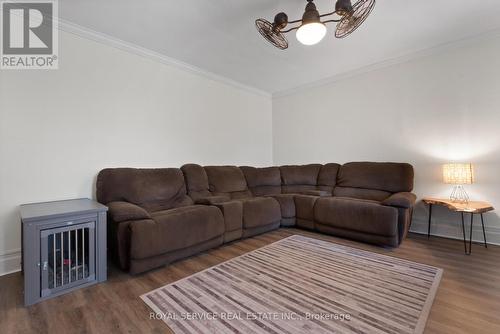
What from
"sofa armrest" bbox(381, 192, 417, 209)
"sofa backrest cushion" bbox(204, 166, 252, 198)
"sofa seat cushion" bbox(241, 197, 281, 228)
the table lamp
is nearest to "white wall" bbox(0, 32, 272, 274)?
"sofa backrest cushion" bbox(204, 166, 252, 198)

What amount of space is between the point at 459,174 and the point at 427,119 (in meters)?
0.90

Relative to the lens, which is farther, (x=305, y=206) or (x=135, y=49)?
(x=305, y=206)

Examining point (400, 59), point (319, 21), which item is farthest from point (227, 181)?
point (400, 59)

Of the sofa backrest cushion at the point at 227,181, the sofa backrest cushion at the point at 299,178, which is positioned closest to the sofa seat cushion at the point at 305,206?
the sofa backrest cushion at the point at 299,178

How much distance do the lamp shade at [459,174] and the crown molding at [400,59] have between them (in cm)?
155

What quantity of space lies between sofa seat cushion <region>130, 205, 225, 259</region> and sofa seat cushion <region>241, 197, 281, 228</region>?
406mm

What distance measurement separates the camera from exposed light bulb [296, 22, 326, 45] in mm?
1798

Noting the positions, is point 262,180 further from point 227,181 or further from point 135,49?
point 135,49

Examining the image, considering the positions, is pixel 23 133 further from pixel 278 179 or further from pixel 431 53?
pixel 431 53

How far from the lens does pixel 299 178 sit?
13.2 ft

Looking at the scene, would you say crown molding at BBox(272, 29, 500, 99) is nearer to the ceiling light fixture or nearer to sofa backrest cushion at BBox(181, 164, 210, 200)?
the ceiling light fixture

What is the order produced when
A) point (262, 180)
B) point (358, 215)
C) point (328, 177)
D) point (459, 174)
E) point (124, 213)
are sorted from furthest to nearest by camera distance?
point (262, 180) < point (328, 177) < point (358, 215) < point (459, 174) < point (124, 213)

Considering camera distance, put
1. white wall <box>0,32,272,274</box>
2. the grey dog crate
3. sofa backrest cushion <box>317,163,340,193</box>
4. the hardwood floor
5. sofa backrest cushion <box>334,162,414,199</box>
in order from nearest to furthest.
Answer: the hardwood floor → the grey dog crate → white wall <box>0,32,272,274</box> → sofa backrest cushion <box>334,162,414,199</box> → sofa backrest cushion <box>317,163,340,193</box>

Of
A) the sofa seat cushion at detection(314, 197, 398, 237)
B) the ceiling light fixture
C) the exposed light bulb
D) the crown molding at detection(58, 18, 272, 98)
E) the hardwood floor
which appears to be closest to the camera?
the hardwood floor
